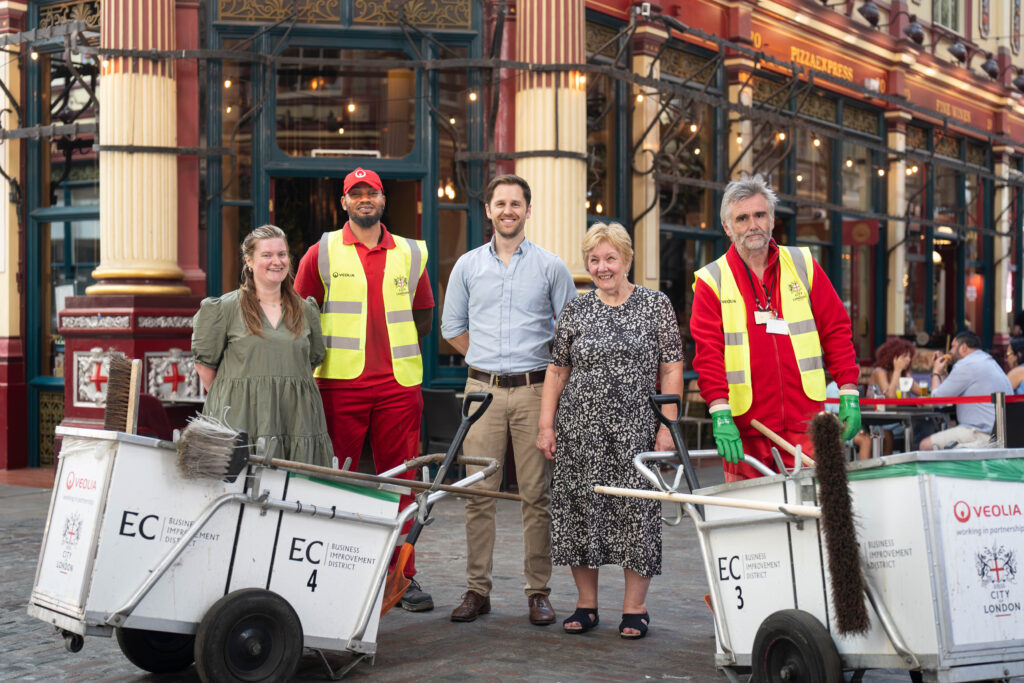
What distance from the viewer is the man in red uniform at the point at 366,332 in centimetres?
618

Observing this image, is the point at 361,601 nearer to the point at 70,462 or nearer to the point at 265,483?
the point at 265,483

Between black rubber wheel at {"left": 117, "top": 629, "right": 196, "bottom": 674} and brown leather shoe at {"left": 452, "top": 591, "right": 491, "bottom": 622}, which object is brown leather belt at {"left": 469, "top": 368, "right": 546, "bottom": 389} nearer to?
brown leather shoe at {"left": 452, "top": 591, "right": 491, "bottom": 622}

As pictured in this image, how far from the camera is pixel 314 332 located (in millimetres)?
5789

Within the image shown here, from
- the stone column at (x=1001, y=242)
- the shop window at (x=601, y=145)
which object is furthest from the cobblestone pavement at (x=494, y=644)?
the stone column at (x=1001, y=242)

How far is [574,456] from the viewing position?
598 cm

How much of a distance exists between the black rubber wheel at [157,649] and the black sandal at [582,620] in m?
1.71

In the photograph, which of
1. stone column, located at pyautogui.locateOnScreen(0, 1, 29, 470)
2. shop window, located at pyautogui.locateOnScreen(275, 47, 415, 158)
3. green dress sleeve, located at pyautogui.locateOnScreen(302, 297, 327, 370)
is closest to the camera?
green dress sleeve, located at pyautogui.locateOnScreen(302, 297, 327, 370)

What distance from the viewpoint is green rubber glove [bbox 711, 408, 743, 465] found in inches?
203

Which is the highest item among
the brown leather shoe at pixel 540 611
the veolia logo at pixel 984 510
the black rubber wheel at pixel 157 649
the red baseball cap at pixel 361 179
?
the red baseball cap at pixel 361 179

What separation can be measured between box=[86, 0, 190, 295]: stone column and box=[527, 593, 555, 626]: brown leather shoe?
5.87 m

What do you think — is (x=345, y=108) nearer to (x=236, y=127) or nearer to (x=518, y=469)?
(x=236, y=127)

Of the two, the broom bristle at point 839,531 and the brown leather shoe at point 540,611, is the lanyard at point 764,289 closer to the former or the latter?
the broom bristle at point 839,531

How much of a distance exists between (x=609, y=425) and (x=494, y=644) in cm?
109

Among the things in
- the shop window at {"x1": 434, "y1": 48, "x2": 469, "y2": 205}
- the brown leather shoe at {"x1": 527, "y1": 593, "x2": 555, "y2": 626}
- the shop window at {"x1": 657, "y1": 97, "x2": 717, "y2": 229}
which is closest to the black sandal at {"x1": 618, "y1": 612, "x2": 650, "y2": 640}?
the brown leather shoe at {"x1": 527, "y1": 593, "x2": 555, "y2": 626}
